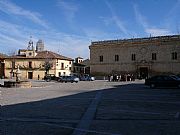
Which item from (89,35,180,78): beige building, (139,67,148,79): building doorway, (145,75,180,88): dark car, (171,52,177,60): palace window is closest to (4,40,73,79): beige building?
(89,35,180,78): beige building

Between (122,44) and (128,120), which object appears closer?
(128,120)

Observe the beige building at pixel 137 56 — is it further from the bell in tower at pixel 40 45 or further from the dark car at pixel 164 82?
the dark car at pixel 164 82

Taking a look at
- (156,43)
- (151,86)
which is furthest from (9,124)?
(156,43)

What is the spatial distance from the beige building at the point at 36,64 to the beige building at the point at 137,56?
9.99 metres

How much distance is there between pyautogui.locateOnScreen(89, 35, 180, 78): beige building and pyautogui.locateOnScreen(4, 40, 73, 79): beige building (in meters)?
9.99

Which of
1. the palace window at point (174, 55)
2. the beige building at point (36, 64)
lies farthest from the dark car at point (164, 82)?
the beige building at point (36, 64)

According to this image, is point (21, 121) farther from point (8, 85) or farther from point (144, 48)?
point (144, 48)

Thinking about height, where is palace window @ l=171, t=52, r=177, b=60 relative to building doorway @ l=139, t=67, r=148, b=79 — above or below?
above

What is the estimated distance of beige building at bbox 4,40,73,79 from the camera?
298 ft

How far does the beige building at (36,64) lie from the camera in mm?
90812

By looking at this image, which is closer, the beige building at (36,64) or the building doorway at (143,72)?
the building doorway at (143,72)

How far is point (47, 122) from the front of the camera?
12.1 m

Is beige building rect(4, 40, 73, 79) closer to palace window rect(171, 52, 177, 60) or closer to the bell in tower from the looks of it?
the bell in tower

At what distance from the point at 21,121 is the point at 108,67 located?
7239cm
